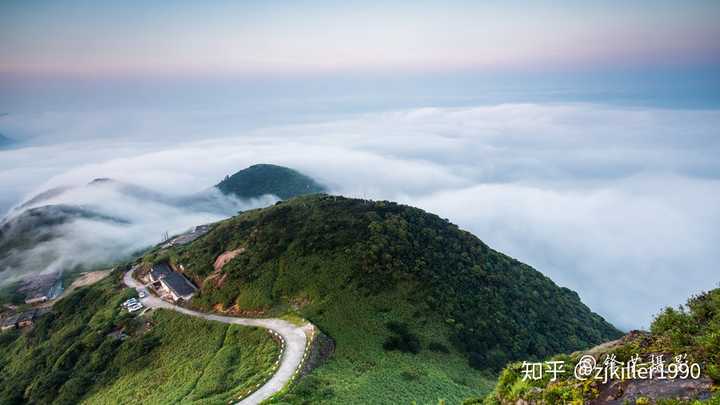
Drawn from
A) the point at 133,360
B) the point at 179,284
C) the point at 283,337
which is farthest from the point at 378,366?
the point at 179,284

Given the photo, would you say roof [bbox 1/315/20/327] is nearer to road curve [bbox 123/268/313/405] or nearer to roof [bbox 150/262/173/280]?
roof [bbox 150/262/173/280]

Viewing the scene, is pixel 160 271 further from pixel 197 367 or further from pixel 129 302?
pixel 197 367

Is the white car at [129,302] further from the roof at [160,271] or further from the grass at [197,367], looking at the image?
the grass at [197,367]

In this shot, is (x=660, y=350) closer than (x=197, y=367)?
Yes

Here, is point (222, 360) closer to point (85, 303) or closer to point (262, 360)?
point (262, 360)

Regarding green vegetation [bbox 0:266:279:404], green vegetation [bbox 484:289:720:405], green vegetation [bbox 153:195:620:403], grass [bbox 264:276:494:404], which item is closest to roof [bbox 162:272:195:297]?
green vegetation [bbox 153:195:620:403]

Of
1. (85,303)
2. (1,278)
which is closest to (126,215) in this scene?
(1,278)
